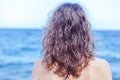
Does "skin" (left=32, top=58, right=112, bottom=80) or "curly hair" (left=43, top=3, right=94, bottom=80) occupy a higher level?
"curly hair" (left=43, top=3, right=94, bottom=80)

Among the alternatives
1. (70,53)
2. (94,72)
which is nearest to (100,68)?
(94,72)

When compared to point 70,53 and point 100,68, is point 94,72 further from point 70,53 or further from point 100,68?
point 70,53

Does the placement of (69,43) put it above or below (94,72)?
above

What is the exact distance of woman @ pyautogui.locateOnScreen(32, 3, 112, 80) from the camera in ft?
5.59

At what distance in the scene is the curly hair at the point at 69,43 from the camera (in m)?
1.72

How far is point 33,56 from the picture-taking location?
505 inches

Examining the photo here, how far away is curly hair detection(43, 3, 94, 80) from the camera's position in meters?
1.72

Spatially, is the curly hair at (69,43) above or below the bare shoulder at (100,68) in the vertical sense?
above

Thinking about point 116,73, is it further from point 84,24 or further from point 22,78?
point 84,24

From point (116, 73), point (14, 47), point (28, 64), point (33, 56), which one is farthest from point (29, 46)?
point (116, 73)

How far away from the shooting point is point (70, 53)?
1.75m

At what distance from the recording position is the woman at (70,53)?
1704 mm

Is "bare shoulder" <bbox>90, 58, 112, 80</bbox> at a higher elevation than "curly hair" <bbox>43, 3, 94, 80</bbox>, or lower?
lower

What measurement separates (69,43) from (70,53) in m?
0.05
